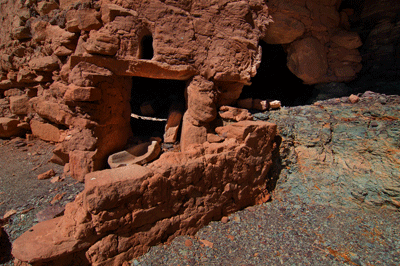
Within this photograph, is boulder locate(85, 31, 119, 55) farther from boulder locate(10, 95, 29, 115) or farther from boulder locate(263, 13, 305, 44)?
boulder locate(263, 13, 305, 44)

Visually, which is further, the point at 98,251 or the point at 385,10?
the point at 385,10

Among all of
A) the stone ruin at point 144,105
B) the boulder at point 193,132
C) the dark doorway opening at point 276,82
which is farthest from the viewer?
the dark doorway opening at point 276,82

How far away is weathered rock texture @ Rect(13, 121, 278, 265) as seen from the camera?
6.25ft

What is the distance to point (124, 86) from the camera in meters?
3.39

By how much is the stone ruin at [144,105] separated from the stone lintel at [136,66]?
14 mm

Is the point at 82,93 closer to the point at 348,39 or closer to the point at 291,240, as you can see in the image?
the point at 291,240

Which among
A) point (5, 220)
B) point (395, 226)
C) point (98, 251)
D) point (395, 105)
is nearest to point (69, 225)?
point (98, 251)

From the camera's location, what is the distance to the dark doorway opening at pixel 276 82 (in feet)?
18.1

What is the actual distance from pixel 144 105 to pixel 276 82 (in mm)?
3757

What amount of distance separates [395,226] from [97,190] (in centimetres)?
352

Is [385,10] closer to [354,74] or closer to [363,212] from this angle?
[354,74]

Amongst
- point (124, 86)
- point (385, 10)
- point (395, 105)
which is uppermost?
point (385, 10)

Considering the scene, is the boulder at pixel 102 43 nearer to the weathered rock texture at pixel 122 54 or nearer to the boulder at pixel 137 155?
the weathered rock texture at pixel 122 54

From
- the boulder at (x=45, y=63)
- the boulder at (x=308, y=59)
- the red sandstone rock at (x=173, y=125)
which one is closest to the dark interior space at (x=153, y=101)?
the red sandstone rock at (x=173, y=125)
